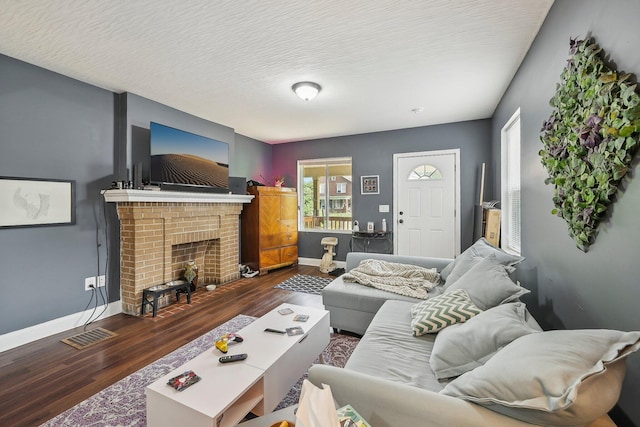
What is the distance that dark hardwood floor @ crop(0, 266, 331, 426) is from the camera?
171 cm

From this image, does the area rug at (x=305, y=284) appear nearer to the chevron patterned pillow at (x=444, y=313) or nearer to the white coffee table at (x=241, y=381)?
the white coffee table at (x=241, y=381)

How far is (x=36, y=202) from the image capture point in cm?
251

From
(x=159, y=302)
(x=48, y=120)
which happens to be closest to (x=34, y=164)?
(x=48, y=120)

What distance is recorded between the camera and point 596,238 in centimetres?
121

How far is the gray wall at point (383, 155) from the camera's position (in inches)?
168

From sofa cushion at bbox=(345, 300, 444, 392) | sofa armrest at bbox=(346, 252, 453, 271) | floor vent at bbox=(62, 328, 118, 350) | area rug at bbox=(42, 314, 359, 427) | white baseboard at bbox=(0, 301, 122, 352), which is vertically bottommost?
area rug at bbox=(42, 314, 359, 427)

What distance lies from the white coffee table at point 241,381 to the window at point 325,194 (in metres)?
3.58

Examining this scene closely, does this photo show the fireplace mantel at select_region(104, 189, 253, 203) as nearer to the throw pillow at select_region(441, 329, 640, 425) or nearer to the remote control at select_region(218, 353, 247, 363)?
the remote control at select_region(218, 353, 247, 363)

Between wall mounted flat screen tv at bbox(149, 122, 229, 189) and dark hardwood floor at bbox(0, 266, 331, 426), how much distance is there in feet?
5.23

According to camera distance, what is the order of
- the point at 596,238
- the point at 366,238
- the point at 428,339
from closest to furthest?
the point at 596,238, the point at 428,339, the point at 366,238

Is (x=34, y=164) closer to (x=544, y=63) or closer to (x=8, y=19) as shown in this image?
(x=8, y=19)

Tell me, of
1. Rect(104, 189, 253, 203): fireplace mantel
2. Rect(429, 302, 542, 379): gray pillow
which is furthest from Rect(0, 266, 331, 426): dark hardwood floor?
Rect(429, 302, 542, 379): gray pillow

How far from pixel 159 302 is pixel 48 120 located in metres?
2.16

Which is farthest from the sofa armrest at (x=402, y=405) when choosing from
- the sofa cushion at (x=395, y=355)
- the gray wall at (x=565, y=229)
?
the gray wall at (x=565, y=229)
